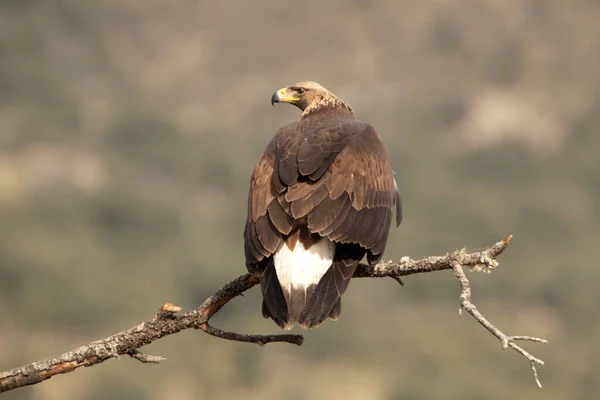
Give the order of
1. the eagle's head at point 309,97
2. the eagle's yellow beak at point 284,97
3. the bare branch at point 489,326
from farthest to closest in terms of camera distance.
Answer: the eagle's yellow beak at point 284,97
the eagle's head at point 309,97
the bare branch at point 489,326

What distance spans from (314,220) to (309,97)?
4075mm

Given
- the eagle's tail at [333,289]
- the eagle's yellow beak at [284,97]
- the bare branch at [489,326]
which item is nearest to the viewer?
the bare branch at [489,326]

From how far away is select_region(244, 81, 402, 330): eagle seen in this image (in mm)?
8312

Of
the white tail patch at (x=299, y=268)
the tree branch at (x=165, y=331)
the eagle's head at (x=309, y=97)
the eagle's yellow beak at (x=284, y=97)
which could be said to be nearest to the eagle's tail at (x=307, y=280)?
the white tail patch at (x=299, y=268)

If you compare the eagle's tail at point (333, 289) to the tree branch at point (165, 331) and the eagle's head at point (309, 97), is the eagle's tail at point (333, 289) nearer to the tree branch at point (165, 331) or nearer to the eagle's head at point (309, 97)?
the tree branch at point (165, 331)

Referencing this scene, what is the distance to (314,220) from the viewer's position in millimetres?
8391

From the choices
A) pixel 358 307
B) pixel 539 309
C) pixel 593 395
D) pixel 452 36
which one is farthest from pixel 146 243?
pixel 452 36

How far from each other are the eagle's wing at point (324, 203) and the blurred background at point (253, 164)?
3481cm

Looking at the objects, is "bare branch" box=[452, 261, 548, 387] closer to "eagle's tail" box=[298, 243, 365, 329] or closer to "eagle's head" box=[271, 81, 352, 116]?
"eagle's tail" box=[298, 243, 365, 329]

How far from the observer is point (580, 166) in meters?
95.1

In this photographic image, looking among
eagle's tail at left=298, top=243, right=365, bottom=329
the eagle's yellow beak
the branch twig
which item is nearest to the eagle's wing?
eagle's tail at left=298, top=243, right=365, bottom=329

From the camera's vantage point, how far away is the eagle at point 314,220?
831 centimetres

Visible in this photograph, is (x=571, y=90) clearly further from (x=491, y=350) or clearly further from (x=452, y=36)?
(x=491, y=350)

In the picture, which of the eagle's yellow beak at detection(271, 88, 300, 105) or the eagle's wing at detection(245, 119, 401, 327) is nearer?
the eagle's wing at detection(245, 119, 401, 327)
